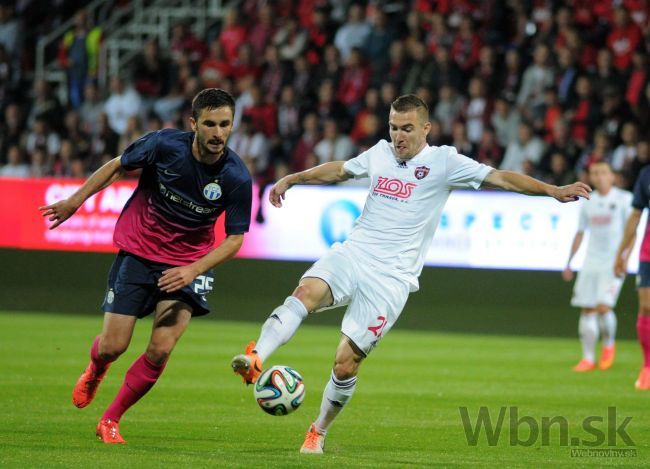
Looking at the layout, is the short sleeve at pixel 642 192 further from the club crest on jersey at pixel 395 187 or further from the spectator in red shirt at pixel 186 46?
the spectator in red shirt at pixel 186 46

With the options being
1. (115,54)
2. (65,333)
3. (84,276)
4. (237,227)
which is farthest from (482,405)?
(115,54)

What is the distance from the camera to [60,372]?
1252cm

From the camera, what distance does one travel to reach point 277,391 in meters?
7.04

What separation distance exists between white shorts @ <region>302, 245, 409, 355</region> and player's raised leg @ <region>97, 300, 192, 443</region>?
0.93 meters

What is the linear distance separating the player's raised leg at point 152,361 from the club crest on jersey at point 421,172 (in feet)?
5.67

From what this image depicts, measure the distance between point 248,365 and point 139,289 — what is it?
1.52 m

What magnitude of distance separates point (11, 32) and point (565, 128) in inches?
472

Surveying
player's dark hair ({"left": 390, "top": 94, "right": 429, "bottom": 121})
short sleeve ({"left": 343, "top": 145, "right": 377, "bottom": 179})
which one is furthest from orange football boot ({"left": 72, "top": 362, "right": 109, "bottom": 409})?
player's dark hair ({"left": 390, "top": 94, "right": 429, "bottom": 121})

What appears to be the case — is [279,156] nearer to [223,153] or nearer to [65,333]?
[65,333]

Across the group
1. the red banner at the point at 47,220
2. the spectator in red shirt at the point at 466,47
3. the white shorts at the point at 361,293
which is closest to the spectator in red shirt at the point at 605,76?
the spectator in red shirt at the point at 466,47

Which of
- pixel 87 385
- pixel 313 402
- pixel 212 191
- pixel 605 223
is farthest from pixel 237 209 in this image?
pixel 605 223

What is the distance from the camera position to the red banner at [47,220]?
1917 cm

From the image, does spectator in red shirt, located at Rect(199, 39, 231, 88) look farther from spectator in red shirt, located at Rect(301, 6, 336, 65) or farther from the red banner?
the red banner

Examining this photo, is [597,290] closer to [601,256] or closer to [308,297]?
[601,256]
